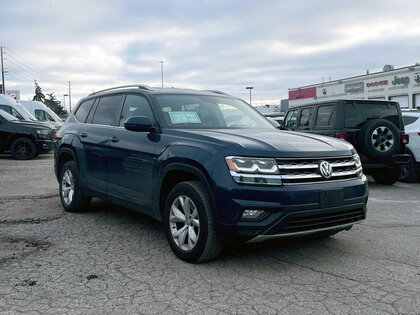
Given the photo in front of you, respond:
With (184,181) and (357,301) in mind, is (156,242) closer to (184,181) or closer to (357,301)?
(184,181)

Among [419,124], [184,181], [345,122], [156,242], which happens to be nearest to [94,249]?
[156,242]

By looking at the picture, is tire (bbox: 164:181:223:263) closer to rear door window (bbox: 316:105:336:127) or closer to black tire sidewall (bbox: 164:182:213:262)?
black tire sidewall (bbox: 164:182:213:262)

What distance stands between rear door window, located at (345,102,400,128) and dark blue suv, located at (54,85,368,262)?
3.67 m

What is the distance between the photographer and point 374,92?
39.8 metres

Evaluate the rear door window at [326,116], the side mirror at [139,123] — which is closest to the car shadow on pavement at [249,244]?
the side mirror at [139,123]

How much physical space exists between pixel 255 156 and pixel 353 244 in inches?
68.9

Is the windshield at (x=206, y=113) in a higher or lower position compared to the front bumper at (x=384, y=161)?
higher

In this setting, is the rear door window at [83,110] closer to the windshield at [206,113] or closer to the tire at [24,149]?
the windshield at [206,113]

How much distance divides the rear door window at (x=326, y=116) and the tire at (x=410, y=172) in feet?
6.42

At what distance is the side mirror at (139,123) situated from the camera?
443cm

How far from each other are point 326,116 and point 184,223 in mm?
5763

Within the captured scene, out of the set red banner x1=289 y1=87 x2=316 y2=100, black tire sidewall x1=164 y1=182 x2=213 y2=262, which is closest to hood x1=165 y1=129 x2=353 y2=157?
black tire sidewall x1=164 y1=182 x2=213 y2=262

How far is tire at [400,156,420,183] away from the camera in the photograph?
9188 millimetres

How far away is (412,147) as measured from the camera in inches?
359
